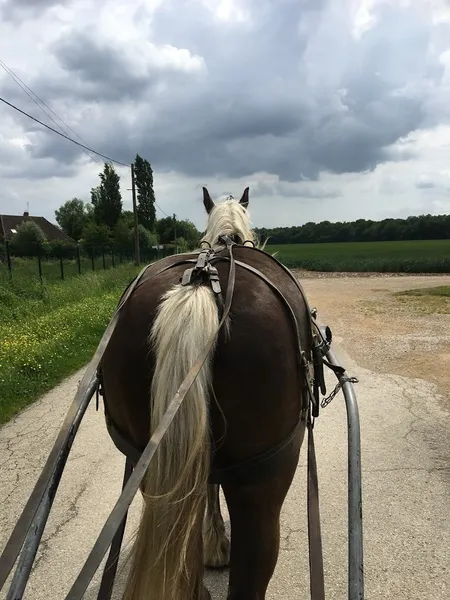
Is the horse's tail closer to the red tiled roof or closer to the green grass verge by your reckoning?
the green grass verge

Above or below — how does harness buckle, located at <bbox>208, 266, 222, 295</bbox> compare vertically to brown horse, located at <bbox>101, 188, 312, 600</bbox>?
above

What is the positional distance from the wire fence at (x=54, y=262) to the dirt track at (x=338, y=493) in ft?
30.0

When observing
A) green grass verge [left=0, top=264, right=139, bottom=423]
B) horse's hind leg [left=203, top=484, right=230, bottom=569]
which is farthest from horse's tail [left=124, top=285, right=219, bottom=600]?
green grass verge [left=0, top=264, right=139, bottom=423]

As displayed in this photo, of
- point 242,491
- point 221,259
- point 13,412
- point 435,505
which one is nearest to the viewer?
point 242,491

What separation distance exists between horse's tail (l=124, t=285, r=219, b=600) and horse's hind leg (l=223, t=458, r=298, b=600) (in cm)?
17

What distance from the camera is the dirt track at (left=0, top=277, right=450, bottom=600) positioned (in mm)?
2742

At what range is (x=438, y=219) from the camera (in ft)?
221

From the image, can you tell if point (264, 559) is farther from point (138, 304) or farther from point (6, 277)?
point (6, 277)

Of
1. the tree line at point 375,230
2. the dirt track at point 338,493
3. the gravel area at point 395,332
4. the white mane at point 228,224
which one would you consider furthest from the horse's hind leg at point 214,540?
the tree line at point 375,230

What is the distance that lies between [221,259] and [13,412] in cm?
436

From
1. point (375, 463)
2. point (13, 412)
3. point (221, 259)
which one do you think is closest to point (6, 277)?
point (13, 412)

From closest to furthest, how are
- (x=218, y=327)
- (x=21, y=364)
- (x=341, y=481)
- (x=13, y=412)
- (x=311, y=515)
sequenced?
(x=218, y=327), (x=311, y=515), (x=341, y=481), (x=13, y=412), (x=21, y=364)

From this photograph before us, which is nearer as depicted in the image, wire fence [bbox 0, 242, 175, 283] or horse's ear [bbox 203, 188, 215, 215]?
horse's ear [bbox 203, 188, 215, 215]

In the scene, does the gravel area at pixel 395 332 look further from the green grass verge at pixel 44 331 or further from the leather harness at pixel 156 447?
the green grass verge at pixel 44 331
